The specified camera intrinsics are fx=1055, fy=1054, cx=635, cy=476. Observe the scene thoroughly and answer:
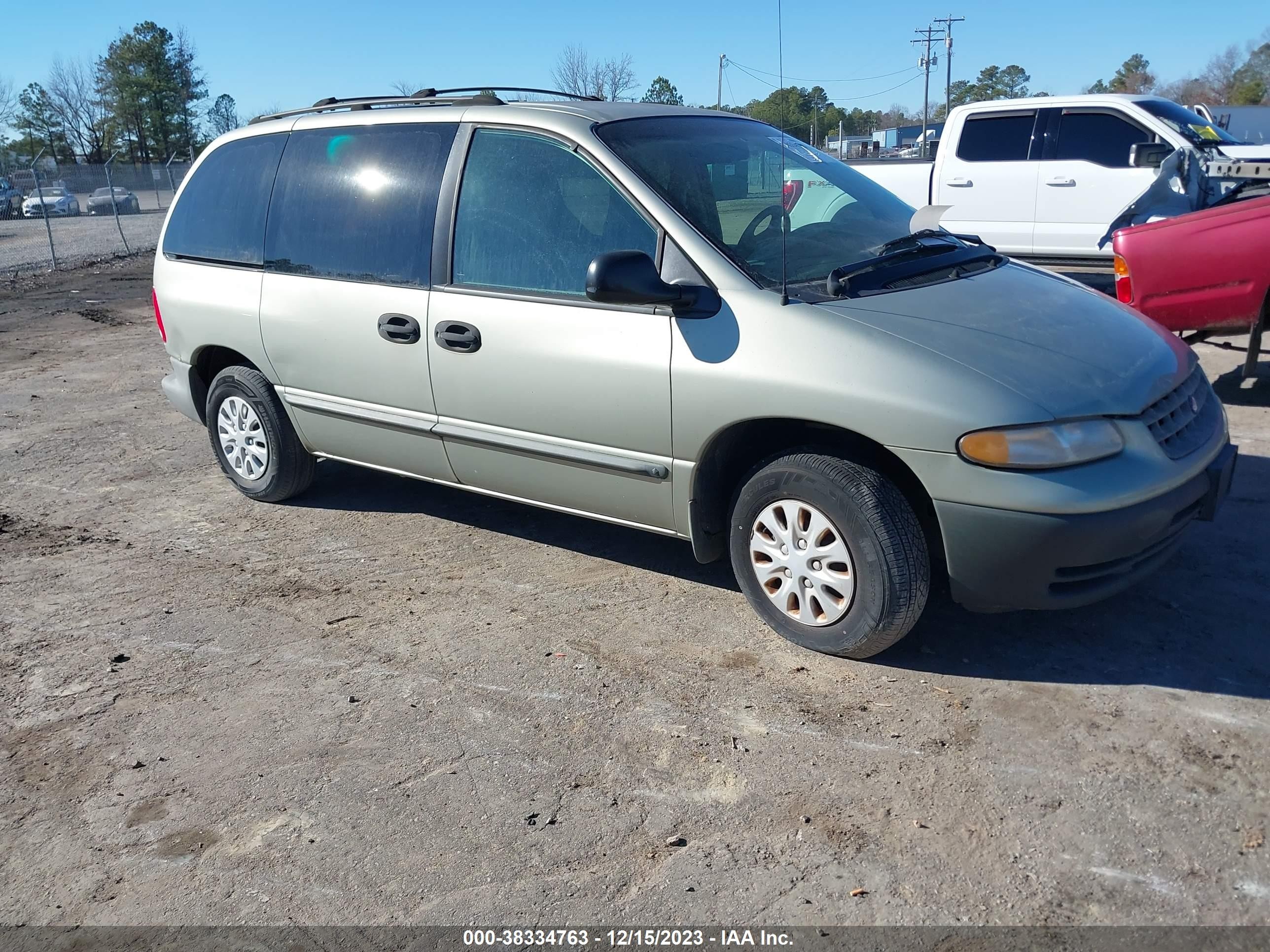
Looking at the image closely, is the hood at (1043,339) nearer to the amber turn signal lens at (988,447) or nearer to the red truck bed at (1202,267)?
the amber turn signal lens at (988,447)

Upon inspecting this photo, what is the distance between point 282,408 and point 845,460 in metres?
3.12

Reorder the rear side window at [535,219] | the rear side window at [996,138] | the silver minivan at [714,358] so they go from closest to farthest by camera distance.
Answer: the silver minivan at [714,358], the rear side window at [535,219], the rear side window at [996,138]

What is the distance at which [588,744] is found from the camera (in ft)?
11.0

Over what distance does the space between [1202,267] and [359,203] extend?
5081 millimetres

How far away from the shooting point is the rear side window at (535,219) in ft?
13.4

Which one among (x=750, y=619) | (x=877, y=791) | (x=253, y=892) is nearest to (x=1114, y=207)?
(x=750, y=619)

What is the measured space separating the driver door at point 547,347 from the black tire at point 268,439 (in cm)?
129

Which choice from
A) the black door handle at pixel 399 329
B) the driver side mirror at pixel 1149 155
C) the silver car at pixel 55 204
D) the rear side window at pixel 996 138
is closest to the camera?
the black door handle at pixel 399 329

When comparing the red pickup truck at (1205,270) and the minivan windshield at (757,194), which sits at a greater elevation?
the minivan windshield at (757,194)

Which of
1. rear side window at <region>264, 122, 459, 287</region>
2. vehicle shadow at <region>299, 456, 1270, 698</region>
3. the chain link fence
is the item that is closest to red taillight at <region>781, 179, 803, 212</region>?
rear side window at <region>264, 122, 459, 287</region>

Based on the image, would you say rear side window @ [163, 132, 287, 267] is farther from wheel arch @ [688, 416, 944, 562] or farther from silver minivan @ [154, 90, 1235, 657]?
wheel arch @ [688, 416, 944, 562]

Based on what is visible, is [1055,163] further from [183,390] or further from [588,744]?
[588,744]

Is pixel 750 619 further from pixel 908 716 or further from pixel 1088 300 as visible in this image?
pixel 1088 300

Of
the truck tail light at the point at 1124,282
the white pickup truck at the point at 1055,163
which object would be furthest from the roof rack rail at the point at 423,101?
the white pickup truck at the point at 1055,163
